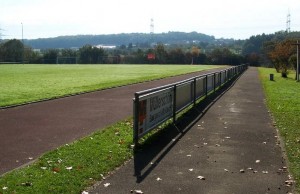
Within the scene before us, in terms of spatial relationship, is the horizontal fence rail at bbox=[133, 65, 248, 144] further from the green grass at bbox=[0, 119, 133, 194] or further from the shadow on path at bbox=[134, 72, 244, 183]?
the green grass at bbox=[0, 119, 133, 194]

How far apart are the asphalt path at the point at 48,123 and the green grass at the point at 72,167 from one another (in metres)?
0.45

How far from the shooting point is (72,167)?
7129 mm

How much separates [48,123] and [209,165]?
6.10 metres

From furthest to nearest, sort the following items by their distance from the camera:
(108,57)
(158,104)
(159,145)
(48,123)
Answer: (108,57) → (48,123) → (158,104) → (159,145)

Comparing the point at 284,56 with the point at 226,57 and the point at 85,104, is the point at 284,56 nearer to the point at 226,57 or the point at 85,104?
the point at 85,104

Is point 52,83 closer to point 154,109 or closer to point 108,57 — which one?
point 154,109

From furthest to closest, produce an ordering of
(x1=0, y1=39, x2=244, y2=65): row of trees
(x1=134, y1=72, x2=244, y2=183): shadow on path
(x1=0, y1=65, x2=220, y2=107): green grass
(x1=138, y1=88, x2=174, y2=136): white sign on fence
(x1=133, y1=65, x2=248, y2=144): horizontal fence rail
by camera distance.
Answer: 1. (x1=0, y1=39, x2=244, y2=65): row of trees
2. (x1=0, y1=65, x2=220, y2=107): green grass
3. (x1=138, y1=88, x2=174, y2=136): white sign on fence
4. (x1=133, y1=65, x2=248, y2=144): horizontal fence rail
5. (x1=134, y1=72, x2=244, y2=183): shadow on path

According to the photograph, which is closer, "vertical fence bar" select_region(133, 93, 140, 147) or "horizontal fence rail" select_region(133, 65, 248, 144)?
"vertical fence bar" select_region(133, 93, 140, 147)

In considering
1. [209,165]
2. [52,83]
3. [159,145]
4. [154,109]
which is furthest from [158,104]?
[52,83]

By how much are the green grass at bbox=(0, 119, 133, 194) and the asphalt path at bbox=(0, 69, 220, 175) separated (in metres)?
0.45

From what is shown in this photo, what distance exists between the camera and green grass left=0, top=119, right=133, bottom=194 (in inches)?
238

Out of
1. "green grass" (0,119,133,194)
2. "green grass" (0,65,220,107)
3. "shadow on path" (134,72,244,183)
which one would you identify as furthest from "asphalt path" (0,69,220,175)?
"green grass" (0,65,220,107)

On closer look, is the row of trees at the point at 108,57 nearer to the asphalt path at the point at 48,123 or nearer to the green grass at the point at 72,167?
the asphalt path at the point at 48,123

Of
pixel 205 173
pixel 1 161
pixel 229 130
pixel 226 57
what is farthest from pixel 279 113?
pixel 226 57
